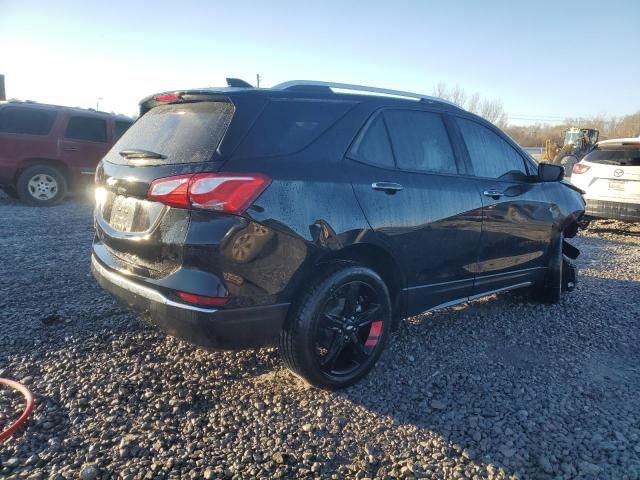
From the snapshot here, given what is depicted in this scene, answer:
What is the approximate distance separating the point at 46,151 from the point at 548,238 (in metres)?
9.20

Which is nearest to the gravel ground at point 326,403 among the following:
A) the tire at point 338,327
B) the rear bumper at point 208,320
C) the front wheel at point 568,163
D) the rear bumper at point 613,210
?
the tire at point 338,327

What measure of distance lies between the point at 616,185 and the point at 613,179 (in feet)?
0.36

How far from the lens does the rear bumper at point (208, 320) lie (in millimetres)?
2389

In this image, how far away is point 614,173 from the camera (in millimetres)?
7645

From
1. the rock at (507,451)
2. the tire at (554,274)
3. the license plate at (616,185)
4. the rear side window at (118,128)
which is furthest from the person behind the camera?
the rear side window at (118,128)

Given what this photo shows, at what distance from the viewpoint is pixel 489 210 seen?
370cm

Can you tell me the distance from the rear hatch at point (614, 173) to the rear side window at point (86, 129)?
30.9ft

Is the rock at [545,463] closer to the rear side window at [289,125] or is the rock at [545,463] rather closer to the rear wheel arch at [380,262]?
the rear wheel arch at [380,262]

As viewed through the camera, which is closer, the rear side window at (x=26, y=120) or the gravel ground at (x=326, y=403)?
the gravel ground at (x=326, y=403)

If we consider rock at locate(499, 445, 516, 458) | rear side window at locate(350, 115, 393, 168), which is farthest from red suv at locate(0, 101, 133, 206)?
rock at locate(499, 445, 516, 458)

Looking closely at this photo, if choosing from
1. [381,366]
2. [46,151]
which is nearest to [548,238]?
[381,366]

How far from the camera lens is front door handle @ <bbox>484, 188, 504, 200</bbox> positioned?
12.1 feet

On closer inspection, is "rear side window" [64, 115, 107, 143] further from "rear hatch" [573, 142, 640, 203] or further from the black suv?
"rear hatch" [573, 142, 640, 203]

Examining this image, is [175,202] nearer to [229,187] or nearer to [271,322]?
[229,187]
